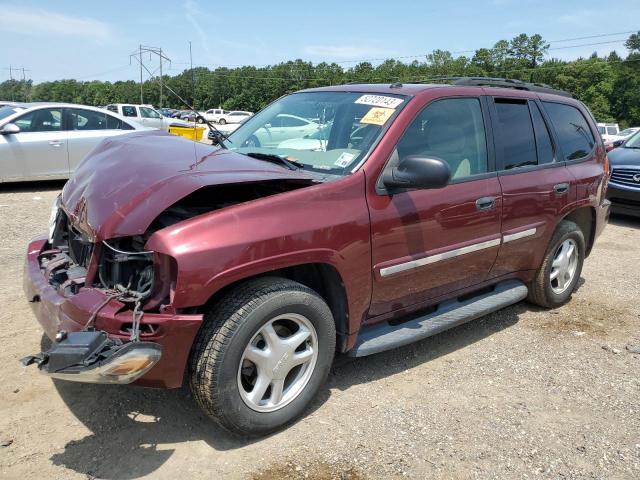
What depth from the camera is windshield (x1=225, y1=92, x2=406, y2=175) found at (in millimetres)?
3326

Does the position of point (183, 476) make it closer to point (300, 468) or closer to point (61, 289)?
point (300, 468)

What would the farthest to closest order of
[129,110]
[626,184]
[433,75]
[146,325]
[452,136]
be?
[433,75] → [129,110] → [626,184] → [452,136] → [146,325]

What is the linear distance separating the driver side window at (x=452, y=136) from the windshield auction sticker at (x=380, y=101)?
7.0 inches

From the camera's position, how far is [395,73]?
78562 millimetres

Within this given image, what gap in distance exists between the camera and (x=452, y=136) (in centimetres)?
373

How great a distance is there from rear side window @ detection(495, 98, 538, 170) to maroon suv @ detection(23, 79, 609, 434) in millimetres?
17

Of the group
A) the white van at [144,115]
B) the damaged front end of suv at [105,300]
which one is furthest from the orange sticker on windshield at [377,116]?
the white van at [144,115]

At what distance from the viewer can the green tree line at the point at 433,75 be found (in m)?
67.4

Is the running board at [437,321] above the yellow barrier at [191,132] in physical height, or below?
below

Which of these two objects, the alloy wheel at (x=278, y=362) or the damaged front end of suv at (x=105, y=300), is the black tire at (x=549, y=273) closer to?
the alloy wheel at (x=278, y=362)

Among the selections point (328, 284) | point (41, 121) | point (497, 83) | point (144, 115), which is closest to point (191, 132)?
point (41, 121)

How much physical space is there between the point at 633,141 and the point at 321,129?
8556mm

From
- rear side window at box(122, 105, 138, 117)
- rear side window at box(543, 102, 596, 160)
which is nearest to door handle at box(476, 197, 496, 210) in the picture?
rear side window at box(543, 102, 596, 160)

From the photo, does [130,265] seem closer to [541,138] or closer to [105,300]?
[105,300]
